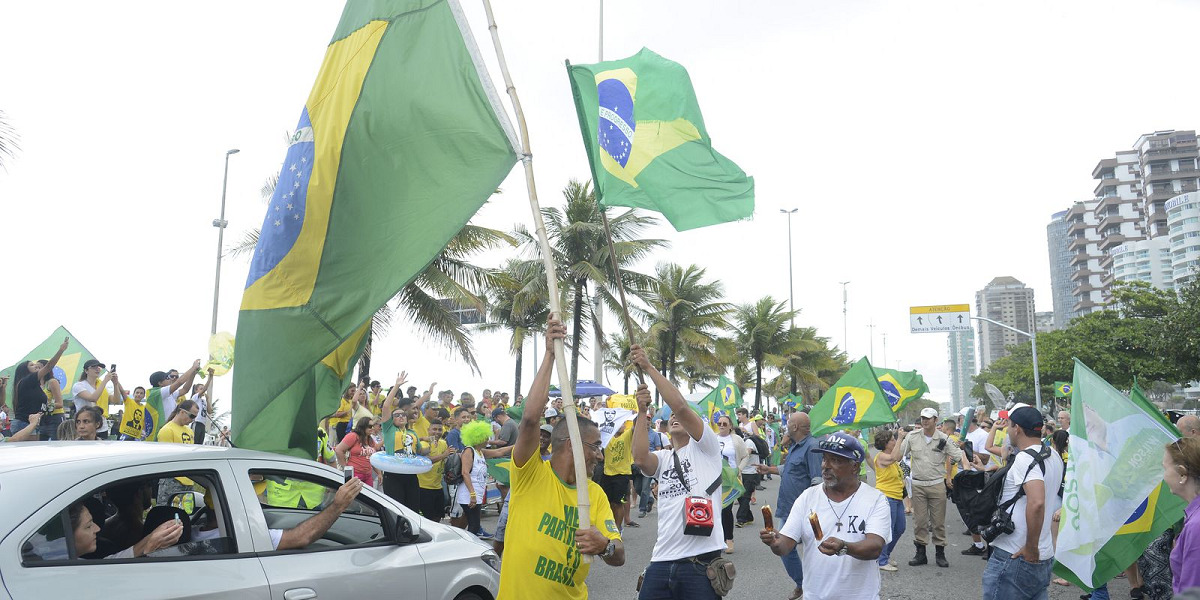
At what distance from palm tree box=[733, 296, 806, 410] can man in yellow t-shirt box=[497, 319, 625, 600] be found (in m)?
44.3

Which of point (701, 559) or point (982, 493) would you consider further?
point (982, 493)

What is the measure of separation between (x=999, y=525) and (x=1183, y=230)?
392 feet

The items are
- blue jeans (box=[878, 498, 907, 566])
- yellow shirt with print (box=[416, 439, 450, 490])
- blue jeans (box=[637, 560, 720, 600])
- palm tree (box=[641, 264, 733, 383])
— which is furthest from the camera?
palm tree (box=[641, 264, 733, 383])

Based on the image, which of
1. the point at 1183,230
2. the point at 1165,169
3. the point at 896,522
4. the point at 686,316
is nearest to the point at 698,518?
the point at 896,522

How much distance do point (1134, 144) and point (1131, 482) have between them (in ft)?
452

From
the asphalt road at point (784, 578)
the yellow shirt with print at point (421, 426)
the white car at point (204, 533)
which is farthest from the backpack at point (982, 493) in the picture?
the yellow shirt with print at point (421, 426)

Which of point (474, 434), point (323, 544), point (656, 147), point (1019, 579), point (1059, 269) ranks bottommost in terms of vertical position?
point (1019, 579)

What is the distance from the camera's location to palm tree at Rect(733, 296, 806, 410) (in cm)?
4812

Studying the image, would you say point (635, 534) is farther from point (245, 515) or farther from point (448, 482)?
point (245, 515)

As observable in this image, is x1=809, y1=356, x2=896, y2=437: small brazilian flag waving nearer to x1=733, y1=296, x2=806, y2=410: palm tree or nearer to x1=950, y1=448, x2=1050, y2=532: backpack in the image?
x1=950, y1=448, x2=1050, y2=532: backpack

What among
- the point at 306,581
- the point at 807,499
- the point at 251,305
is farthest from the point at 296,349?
the point at 807,499

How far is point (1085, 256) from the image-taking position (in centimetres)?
12662

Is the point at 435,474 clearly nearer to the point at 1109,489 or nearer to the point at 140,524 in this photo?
the point at 140,524

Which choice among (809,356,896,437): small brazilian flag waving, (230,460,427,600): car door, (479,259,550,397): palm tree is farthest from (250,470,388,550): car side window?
(479,259,550,397): palm tree
